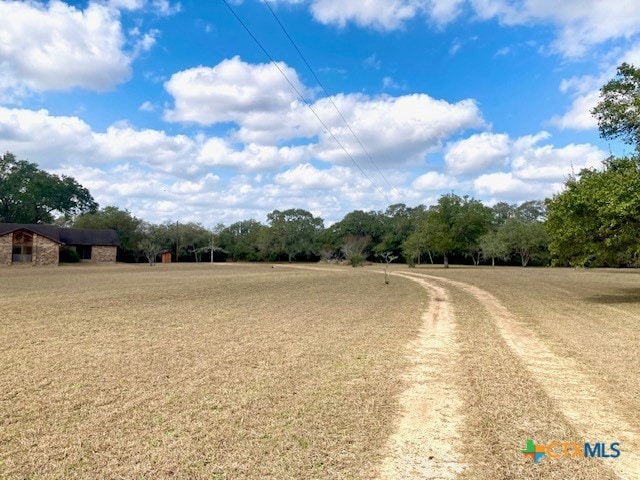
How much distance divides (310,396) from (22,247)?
193 ft

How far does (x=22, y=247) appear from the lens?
52562 millimetres

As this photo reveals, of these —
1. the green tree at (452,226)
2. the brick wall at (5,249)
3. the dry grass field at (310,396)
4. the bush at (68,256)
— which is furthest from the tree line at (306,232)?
the dry grass field at (310,396)

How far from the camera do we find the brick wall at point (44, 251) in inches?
2078

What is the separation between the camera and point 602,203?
54.5 feet

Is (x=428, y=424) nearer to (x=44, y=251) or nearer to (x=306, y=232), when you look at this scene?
(x=44, y=251)

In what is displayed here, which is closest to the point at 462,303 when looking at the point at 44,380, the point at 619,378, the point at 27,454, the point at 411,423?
the point at 619,378

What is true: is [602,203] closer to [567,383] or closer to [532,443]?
[567,383]

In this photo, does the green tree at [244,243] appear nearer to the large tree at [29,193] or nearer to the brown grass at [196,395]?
the large tree at [29,193]

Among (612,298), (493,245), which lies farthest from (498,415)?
(493,245)

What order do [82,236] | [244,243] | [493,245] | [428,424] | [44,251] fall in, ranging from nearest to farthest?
[428,424] < [44,251] < [82,236] < [493,245] < [244,243]

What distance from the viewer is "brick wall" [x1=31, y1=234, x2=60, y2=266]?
5278 centimetres

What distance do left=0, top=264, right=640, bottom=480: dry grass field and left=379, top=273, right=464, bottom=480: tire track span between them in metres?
0.02

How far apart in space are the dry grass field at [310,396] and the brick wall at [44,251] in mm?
46768

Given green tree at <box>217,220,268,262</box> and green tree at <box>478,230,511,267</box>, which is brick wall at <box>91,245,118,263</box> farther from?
green tree at <box>478,230,511,267</box>
